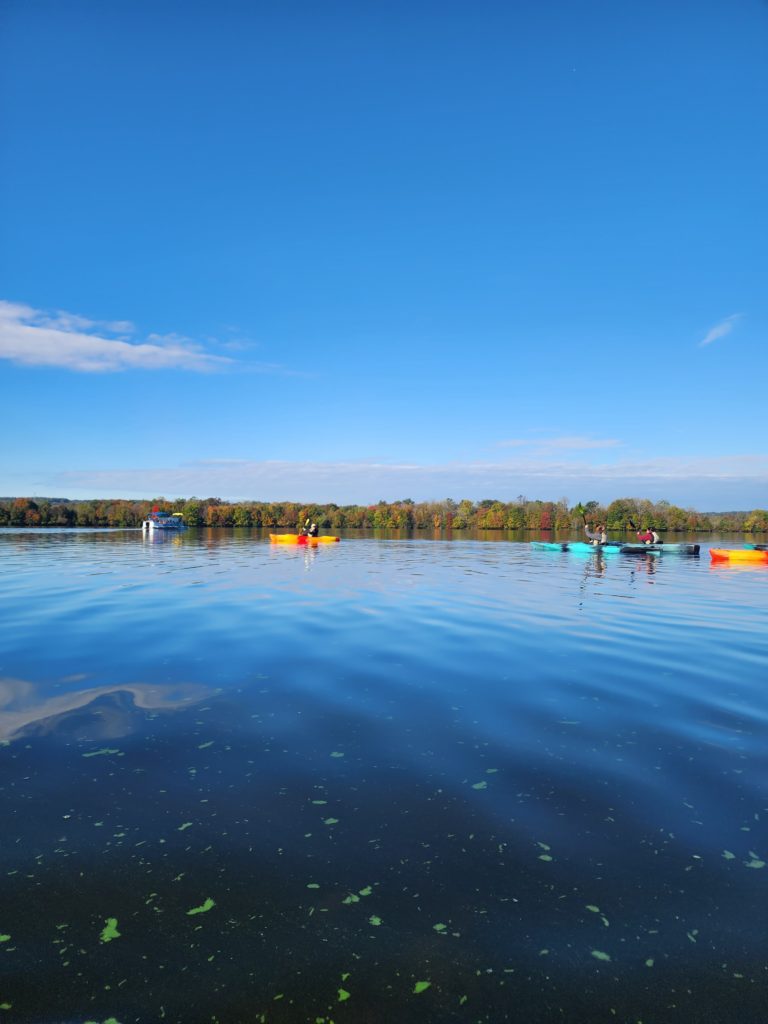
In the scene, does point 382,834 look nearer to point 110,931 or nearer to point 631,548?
point 110,931

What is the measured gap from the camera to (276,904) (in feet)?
15.5

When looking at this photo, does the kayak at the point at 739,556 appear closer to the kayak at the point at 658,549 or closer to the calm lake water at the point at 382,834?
the kayak at the point at 658,549

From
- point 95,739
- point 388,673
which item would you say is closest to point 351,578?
point 388,673

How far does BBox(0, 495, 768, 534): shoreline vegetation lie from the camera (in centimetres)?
15312

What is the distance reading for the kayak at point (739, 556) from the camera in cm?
4512

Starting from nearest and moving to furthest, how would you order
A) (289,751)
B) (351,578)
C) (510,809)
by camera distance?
(510,809) → (289,751) → (351,578)

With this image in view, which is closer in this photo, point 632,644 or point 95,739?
point 95,739

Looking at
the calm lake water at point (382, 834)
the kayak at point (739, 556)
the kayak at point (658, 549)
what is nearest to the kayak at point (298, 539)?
the kayak at point (658, 549)

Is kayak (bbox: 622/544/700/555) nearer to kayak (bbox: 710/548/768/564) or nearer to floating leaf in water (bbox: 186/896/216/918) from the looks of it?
kayak (bbox: 710/548/768/564)

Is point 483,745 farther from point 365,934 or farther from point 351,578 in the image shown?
point 351,578

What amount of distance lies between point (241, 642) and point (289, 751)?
22.9 feet

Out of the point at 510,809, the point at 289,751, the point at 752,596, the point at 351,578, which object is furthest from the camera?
the point at 351,578

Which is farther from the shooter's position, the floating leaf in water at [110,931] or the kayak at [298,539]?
the kayak at [298,539]

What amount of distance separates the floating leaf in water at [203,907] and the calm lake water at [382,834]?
2 centimetres
